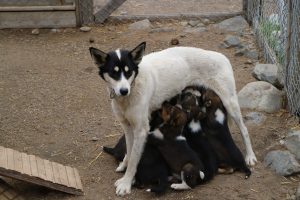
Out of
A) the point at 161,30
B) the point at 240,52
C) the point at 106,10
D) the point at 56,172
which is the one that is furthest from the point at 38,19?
the point at 56,172

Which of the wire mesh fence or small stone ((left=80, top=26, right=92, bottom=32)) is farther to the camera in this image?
small stone ((left=80, top=26, right=92, bottom=32))

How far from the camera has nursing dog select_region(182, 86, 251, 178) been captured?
5.35 metres

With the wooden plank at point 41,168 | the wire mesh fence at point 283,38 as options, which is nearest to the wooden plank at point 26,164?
the wooden plank at point 41,168

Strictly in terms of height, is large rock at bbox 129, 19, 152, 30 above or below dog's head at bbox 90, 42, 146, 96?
below

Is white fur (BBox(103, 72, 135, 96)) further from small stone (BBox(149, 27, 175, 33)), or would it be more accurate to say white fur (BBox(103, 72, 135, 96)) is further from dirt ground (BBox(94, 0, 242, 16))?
dirt ground (BBox(94, 0, 242, 16))

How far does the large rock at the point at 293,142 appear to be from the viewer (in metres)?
5.62

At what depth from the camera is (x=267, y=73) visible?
725 centimetres

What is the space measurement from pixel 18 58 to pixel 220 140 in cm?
437

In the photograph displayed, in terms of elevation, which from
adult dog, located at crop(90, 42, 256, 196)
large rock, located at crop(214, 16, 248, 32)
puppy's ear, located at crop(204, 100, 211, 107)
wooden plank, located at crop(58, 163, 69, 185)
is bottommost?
large rock, located at crop(214, 16, 248, 32)

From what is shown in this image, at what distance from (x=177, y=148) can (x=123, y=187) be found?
2.14 feet

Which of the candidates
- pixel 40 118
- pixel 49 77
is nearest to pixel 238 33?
pixel 49 77

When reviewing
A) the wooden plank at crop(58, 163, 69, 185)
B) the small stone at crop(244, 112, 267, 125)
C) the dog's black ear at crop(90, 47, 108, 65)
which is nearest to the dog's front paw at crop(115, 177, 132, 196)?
the wooden plank at crop(58, 163, 69, 185)

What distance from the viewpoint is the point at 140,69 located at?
17.1 ft

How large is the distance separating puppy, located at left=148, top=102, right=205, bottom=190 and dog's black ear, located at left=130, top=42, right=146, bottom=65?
0.66 meters
